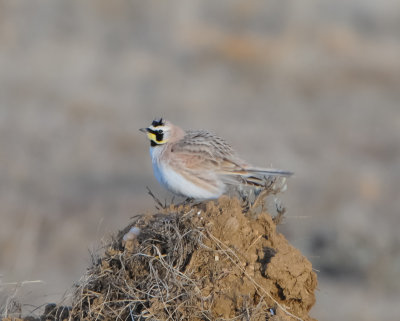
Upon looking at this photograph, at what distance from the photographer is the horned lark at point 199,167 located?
7.84 meters

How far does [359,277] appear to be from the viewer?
1630cm

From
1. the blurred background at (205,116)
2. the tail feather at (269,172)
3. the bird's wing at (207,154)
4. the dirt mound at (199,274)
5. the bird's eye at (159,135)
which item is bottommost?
the dirt mound at (199,274)

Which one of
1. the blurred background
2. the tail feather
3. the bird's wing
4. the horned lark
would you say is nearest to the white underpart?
the horned lark

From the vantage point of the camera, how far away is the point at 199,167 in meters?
7.89

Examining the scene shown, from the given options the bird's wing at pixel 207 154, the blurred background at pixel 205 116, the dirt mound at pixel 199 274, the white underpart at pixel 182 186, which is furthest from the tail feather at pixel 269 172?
the blurred background at pixel 205 116

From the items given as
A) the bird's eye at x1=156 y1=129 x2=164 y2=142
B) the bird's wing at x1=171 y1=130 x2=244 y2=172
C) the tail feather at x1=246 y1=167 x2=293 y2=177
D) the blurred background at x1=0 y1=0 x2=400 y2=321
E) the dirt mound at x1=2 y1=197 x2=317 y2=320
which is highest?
the blurred background at x1=0 y1=0 x2=400 y2=321

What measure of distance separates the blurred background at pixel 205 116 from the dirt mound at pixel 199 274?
4.49 feet

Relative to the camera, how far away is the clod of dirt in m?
6.34

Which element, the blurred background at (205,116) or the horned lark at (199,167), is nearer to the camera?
the horned lark at (199,167)

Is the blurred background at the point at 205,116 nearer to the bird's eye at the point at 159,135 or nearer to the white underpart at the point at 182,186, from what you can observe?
the white underpart at the point at 182,186

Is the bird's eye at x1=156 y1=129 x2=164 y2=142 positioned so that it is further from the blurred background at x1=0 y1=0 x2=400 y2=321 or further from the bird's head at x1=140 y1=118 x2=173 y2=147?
the blurred background at x1=0 y1=0 x2=400 y2=321

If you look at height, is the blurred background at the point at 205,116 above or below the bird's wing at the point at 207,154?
above

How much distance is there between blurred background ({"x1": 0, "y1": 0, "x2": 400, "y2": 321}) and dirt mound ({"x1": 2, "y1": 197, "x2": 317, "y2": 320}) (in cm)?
137

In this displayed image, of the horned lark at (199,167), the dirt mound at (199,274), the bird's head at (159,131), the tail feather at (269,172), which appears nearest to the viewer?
the dirt mound at (199,274)
